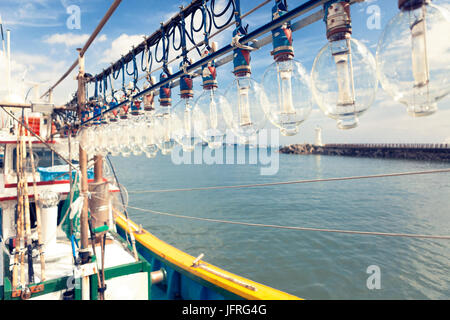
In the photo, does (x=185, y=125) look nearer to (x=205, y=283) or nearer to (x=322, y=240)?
(x=205, y=283)

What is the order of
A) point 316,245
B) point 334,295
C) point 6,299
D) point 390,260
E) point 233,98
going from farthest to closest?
point 316,245 → point 390,260 → point 334,295 → point 6,299 → point 233,98

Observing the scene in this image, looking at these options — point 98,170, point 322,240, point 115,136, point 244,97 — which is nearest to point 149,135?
point 115,136

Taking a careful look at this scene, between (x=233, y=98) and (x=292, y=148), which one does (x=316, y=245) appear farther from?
(x=292, y=148)

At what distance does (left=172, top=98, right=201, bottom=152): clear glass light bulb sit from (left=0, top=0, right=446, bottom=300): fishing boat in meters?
0.02

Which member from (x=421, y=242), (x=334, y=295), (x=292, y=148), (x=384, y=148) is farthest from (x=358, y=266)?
(x=292, y=148)

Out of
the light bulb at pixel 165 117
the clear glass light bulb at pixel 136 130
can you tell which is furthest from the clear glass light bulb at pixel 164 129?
the clear glass light bulb at pixel 136 130

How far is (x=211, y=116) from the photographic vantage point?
200 centimetres

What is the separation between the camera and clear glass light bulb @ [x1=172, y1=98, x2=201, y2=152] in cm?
229

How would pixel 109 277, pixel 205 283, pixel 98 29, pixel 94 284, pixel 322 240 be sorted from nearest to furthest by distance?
1. pixel 98 29
2. pixel 94 284
3. pixel 109 277
4. pixel 205 283
5. pixel 322 240

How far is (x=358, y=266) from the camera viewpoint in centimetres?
901

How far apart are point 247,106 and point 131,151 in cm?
302

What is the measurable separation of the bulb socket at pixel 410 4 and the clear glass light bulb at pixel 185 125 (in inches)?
62.6
